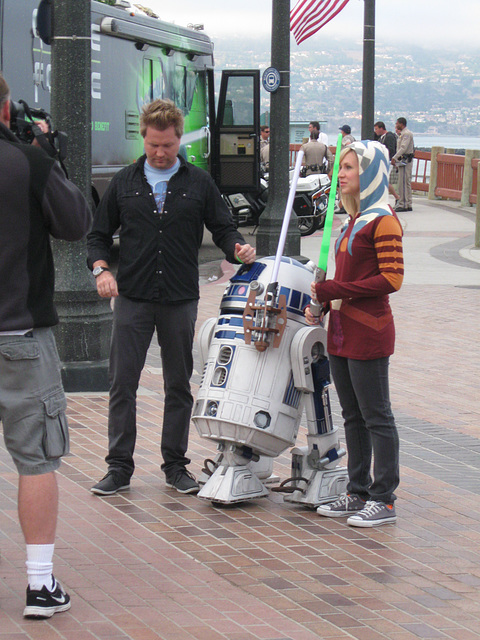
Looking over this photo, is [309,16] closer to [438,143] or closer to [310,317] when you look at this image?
[310,317]

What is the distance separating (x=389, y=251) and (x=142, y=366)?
1416 mm

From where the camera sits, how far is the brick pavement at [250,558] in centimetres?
376

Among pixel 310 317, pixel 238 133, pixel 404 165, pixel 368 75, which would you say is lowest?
pixel 310 317

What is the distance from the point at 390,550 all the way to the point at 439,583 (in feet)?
1.34

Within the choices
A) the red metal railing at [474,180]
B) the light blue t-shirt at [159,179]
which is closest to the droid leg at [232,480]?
the light blue t-shirt at [159,179]

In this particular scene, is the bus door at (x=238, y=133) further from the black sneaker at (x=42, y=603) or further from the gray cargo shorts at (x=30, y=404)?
the black sneaker at (x=42, y=603)

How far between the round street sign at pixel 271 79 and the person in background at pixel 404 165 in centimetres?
907

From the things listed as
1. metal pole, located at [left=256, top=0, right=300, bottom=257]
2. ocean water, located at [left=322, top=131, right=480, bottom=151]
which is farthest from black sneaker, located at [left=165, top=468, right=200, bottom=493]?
ocean water, located at [left=322, top=131, right=480, bottom=151]

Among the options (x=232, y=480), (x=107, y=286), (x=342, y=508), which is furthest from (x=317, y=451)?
(x=107, y=286)

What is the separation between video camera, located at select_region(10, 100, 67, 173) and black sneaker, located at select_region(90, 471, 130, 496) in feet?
6.34

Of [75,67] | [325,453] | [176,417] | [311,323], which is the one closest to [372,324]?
[311,323]

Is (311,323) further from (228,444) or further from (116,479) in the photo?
(116,479)

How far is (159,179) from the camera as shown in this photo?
207 inches

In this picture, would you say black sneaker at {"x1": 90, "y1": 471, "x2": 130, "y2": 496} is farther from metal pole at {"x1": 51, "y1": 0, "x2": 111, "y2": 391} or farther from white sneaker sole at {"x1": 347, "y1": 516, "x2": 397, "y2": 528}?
metal pole at {"x1": 51, "y1": 0, "x2": 111, "y2": 391}
